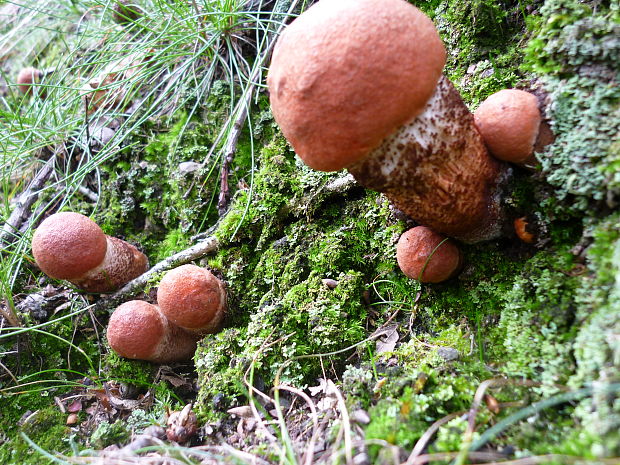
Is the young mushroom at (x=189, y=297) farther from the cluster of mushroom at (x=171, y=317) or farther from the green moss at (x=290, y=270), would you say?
the green moss at (x=290, y=270)

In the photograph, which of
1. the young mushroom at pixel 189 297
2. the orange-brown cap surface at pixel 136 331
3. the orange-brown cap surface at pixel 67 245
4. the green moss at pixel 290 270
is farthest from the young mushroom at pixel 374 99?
the orange-brown cap surface at pixel 67 245

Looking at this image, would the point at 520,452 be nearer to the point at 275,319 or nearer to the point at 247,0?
the point at 275,319

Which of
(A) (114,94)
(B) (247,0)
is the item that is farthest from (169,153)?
(B) (247,0)

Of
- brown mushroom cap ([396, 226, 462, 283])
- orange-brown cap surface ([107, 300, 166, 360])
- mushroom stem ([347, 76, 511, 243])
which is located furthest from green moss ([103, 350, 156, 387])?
mushroom stem ([347, 76, 511, 243])

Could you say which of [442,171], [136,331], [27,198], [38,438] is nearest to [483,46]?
[442,171]

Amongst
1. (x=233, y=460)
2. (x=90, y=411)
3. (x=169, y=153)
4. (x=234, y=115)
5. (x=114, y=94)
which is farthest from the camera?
(x=114, y=94)

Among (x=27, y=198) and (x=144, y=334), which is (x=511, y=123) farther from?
(x=27, y=198)
